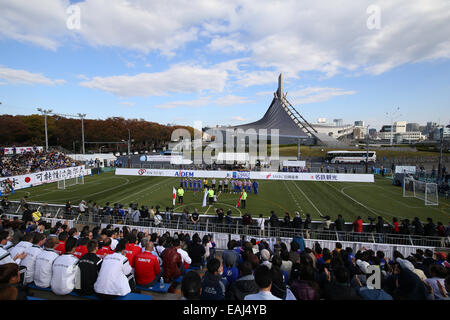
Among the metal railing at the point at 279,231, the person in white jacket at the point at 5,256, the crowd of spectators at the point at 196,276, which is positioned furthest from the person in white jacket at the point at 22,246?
the metal railing at the point at 279,231

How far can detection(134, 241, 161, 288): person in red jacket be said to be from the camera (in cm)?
518

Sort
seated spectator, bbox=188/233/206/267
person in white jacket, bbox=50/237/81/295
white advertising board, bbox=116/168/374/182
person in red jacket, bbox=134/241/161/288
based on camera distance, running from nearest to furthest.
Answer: person in white jacket, bbox=50/237/81/295
person in red jacket, bbox=134/241/161/288
seated spectator, bbox=188/233/206/267
white advertising board, bbox=116/168/374/182

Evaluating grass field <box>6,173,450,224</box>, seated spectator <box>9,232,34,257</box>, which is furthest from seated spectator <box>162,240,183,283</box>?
grass field <box>6,173,450,224</box>

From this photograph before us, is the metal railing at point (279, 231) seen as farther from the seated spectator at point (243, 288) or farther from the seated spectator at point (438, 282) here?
the seated spectator at point (243, 288)

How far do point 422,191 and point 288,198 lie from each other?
13583 mm

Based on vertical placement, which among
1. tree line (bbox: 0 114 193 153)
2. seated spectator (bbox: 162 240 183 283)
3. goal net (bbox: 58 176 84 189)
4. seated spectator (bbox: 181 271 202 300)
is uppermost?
tree line (bbox: 0 114 193 153)

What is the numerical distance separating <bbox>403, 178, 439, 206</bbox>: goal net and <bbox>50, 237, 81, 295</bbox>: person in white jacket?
82.3 ft

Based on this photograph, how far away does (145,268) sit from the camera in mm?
5180

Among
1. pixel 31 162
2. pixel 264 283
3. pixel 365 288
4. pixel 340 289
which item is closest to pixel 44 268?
pixel 264 283

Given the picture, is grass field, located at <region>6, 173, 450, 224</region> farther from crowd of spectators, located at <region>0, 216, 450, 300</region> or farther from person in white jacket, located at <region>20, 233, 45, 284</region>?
person in white jacket, located at <region>20, 233, 45, 284</region>

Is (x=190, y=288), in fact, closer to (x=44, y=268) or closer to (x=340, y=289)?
(x=340, y=289)

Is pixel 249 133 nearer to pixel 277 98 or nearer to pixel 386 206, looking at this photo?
pixel 277 98

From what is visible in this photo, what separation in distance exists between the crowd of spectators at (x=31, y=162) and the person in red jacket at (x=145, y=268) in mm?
32490
